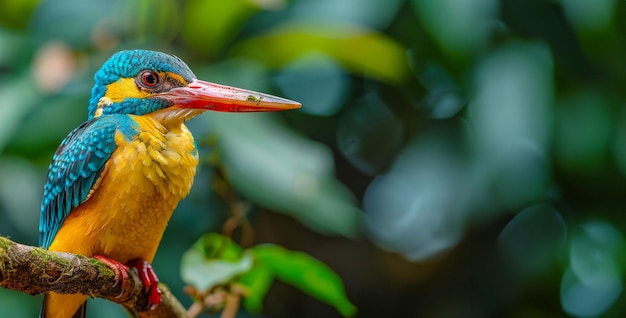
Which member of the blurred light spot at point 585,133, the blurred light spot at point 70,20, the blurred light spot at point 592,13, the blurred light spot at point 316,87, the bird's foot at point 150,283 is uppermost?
the blurred light spot at point 70,20

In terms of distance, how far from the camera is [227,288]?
1960 millimetres

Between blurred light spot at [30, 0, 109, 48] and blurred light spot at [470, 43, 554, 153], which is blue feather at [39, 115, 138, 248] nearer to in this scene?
blurred light spot at [30, 0, 109, 48]

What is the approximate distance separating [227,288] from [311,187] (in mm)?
667

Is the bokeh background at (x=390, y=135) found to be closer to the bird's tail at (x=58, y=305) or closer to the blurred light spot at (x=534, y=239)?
the blurred light spot at (x=534, y=239)

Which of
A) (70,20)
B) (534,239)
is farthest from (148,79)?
(534,239)

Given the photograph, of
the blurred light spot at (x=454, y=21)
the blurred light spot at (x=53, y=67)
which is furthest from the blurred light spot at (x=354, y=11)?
the blurred light spot at (x=53, y=67)

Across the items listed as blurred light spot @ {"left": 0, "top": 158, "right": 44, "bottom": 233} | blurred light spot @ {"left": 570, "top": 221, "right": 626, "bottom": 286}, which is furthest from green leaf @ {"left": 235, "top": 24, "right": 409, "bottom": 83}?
blurred light spot @ {"left": 570, "top": 221, "right": 626, "bottom": 286}

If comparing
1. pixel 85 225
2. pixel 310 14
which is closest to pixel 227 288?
pixel 85 225

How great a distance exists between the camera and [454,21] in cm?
287

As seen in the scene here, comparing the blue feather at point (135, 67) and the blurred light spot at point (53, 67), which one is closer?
the blue feather at point (135, 67)

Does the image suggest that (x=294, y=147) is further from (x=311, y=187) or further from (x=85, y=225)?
(x=85, y=225)

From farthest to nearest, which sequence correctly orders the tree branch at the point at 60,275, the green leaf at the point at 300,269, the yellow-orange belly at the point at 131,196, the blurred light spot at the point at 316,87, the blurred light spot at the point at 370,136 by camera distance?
1. the blurred light spot at the point at 370,136
2. the blurred light spot at the point at 316,87
3. the green leaf at the point at 300,269
4. the yellow-orange belly at the point at 131,196
5. the tree branch at the point at 60,275

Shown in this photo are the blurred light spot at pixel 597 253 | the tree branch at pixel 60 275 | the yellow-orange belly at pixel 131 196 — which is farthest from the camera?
the blurred light spot at pixel 597 253

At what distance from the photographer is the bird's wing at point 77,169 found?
1591 mm
